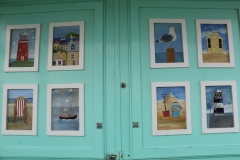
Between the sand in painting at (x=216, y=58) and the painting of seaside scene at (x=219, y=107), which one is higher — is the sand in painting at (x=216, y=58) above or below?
above

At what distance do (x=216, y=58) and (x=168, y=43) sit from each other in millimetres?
359

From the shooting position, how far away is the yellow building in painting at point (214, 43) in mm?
1378

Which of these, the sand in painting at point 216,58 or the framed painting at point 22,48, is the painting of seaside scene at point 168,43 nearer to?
the sand in painting at point 216,58

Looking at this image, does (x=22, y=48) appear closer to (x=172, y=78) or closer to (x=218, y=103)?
(x=172, y=78)

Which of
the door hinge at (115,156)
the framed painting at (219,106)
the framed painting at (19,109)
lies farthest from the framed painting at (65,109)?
the framed painting at (219,106)

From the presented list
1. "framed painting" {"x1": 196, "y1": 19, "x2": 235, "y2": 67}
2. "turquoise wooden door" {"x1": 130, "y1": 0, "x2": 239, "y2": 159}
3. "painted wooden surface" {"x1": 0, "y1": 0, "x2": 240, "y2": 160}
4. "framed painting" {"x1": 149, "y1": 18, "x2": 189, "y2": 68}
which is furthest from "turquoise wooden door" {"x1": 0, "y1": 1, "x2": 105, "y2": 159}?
"framed painting" {"x1": 196, "y1": 19, "x2": 235, "y2": 67}

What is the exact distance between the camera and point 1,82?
138 centimetres

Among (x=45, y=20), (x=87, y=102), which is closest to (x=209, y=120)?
(x=87, y=102)

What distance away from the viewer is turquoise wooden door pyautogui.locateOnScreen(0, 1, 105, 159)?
1304 mm

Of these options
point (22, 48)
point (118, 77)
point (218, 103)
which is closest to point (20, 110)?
point (22, 48)

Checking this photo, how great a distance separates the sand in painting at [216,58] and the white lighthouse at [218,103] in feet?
0.72

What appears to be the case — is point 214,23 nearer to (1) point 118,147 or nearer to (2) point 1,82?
(1) point 118,147

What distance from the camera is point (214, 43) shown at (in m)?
1.38

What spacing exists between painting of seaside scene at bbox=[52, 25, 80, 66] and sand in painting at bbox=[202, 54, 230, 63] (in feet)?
2.99
